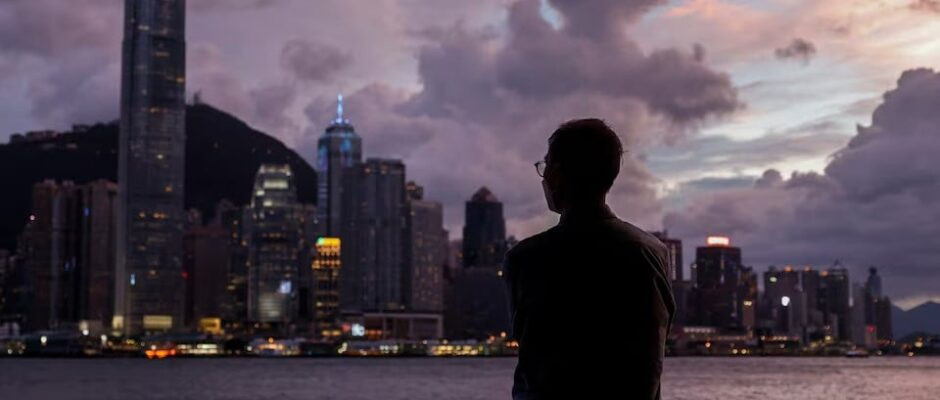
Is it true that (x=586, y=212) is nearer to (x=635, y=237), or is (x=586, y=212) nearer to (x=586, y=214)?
(x=586, y=214)

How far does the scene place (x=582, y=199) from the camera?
11.7 ft

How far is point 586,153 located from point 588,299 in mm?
396

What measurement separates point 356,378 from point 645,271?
437 ft

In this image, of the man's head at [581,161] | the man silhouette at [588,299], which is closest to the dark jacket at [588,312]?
the man silhouette at [588,299]

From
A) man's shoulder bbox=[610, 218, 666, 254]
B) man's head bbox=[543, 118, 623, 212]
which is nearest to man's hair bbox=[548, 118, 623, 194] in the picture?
man's head bbox=[543, 118, 623, 212]

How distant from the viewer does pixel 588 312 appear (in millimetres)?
3408

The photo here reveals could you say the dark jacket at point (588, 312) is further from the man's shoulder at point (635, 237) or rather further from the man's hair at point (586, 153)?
the man's hair at point (586, 153)

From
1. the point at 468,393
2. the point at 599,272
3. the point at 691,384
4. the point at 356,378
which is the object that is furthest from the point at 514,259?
the point at 356,378

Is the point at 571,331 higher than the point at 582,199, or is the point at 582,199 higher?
the point at 582,199

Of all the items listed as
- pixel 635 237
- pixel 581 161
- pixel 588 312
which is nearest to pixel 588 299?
pixel 588 312

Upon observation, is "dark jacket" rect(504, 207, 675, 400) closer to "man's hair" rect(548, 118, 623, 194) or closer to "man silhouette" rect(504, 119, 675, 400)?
"man silhouette" rect(504, 119, 675, 400)

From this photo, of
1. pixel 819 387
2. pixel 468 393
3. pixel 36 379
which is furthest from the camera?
pixel 36 379

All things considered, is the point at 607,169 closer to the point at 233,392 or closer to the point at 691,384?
the point at 233,392

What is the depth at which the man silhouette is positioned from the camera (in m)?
3.39
